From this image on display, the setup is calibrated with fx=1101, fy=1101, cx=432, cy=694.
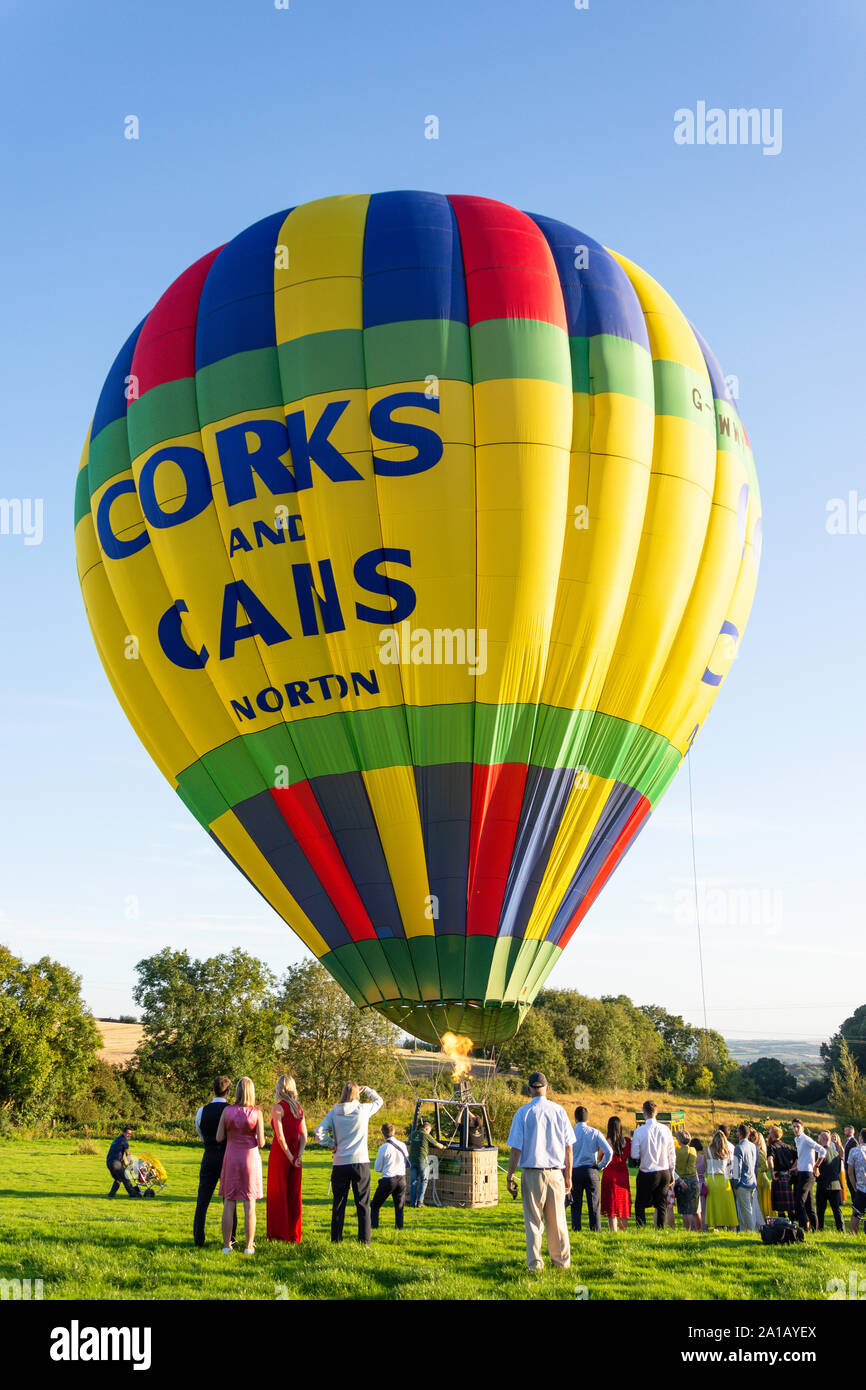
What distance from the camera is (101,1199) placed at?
1441 cm

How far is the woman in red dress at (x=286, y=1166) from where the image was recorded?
8828 millimetres

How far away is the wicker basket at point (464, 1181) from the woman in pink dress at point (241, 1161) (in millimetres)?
4773

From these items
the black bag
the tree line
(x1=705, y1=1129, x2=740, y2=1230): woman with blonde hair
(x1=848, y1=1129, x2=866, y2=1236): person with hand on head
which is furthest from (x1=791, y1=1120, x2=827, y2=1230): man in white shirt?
the tree line

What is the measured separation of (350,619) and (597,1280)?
26.1 ft

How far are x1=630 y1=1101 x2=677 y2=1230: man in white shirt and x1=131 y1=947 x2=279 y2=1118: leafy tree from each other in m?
27.5

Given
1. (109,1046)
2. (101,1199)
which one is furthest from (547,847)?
(109,1046)

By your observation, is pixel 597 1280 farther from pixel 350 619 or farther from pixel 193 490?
pixel 193 490

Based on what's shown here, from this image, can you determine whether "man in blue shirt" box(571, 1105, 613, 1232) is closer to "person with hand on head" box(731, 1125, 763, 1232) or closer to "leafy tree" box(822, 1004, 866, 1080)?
"person with hand on head" box(731, 1125, 763, 1232)

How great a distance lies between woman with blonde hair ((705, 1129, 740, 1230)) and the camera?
44.8ft

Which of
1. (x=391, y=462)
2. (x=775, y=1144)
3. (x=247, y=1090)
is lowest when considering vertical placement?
(x=775, y=1144)

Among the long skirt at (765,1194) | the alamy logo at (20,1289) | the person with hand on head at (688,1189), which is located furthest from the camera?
the long skirt at (765,1194)

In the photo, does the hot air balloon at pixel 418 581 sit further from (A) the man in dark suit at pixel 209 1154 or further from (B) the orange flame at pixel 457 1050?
(A) the man in dark suit at pixel 209 1154
